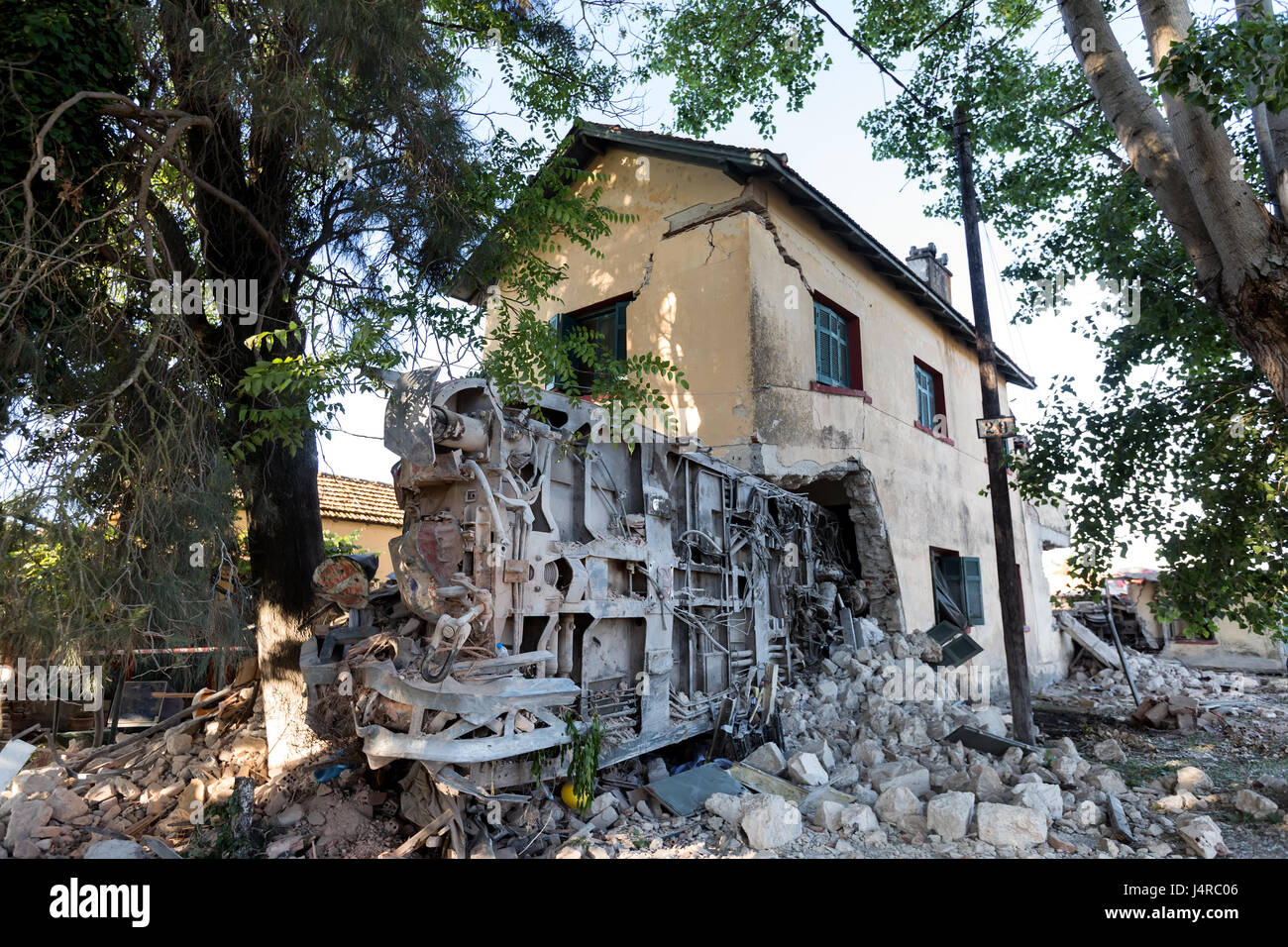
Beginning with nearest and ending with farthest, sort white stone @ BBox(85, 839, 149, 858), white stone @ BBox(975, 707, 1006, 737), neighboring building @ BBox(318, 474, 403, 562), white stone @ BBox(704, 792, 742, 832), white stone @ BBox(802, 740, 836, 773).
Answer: white stone @ BBox(85, 839, 149, 858) < white stone @ BBox(704, 792, 742, 832) < white stone @ BBox(802, 740, 836, 773) < white stone @ BBox(975, 707, 1006, 737) < neighboring building @ BBox(318, 474, 403, 562)

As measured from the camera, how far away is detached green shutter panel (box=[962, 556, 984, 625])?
1395 cm

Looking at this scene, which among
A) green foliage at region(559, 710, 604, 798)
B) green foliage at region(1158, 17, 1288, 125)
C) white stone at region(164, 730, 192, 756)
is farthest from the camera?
white stone at region(164, 730, 192, 756)

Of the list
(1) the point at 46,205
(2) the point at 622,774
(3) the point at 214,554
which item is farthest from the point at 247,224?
(2) the point at 622,774

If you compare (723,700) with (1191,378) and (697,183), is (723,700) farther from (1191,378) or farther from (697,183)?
(697,183)

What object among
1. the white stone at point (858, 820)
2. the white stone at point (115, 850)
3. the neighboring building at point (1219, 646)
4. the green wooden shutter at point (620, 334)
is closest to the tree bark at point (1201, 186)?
the white stone at point (858, 820)

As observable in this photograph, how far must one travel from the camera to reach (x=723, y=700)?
771 cm

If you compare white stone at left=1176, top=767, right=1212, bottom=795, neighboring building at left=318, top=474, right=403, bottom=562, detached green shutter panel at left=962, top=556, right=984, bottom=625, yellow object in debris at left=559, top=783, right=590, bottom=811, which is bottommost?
white stone at left=1176, top=767, right=1212, bottom=795

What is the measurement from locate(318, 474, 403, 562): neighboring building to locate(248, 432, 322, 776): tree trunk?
29.2ft

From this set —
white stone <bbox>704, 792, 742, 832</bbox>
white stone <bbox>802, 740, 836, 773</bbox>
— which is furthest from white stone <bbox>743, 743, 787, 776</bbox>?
white stone <bbox>704, 792, 742, 832</bbox>

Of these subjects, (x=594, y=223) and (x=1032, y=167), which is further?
(x=1032, y=167)

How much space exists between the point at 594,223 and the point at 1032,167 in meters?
6.77

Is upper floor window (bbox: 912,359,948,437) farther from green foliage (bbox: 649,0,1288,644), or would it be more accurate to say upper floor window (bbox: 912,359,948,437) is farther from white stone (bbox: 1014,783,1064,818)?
white stone (bbox: 1014,783,1064,818)

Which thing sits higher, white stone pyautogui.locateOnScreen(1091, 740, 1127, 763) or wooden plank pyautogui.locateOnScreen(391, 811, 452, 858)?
wooden plank pyautogui.locateOnScreen(391, 811, 452, 858)

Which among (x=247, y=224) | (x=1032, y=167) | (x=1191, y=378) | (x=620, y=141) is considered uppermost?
(x=620, y=141)
